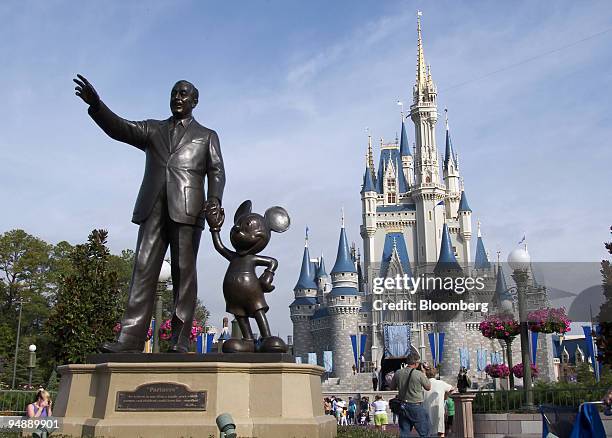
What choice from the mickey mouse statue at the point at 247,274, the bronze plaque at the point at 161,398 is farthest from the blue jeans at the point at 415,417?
the bronze plaque at the point at 161,398

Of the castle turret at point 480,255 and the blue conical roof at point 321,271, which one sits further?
the blue conical roof at point 321,271

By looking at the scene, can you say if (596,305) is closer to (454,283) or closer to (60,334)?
(60,334)

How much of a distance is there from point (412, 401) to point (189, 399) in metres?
2.42

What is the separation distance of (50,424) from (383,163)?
260ft

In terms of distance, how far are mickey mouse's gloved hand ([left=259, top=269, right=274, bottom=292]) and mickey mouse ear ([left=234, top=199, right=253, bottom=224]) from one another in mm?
777

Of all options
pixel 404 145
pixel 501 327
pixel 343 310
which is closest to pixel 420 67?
pixel 404 145

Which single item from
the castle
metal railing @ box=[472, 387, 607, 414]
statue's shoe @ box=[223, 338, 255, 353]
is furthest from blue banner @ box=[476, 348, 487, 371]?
statue's shoe @ box=[223, 338, 255, 353]

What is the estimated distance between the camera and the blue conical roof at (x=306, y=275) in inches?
3130

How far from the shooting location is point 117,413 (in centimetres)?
596

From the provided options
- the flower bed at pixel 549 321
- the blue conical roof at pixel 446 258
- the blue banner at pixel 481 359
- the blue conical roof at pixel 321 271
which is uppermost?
the blue conical roof at pixel 321 271

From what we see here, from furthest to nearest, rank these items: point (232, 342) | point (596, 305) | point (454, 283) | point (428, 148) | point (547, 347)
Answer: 1. point (428, 148)
2. point (454, 283)
3. point (547, 347)
4. point (596, 305)
5. point (232, 342)

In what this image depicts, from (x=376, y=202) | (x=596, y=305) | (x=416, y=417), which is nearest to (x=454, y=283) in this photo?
(x=376, y=202)

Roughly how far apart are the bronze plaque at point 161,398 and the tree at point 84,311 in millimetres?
13237

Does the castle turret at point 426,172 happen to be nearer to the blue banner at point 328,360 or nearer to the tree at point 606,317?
the blue banner at point 328,360
